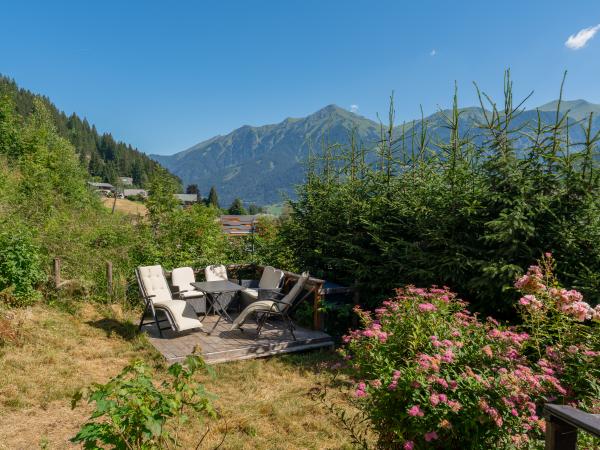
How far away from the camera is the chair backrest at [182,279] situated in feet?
25.1

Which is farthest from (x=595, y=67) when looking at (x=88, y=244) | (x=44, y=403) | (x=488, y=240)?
(x=88, y=244)

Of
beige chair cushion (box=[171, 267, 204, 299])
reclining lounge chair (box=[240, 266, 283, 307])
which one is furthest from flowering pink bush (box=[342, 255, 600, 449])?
beige chair cushion (box=[171, 267, 204, 299])

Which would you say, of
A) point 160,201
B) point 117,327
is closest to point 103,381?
point 117,327

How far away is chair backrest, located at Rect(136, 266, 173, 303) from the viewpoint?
6.94m

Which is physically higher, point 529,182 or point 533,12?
point 533,12

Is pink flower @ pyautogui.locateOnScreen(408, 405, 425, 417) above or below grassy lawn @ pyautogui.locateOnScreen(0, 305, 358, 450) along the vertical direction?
above

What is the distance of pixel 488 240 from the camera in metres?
5.36

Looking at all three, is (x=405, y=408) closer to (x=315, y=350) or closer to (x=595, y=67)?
(x=315, y=350)

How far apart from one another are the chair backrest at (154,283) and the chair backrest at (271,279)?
1749mm

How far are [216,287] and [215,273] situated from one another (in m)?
1.15

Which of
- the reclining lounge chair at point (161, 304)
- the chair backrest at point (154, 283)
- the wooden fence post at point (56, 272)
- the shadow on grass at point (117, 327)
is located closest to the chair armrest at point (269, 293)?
the reclining lounge chair at point (161, 304)

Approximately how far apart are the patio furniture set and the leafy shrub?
1997mm

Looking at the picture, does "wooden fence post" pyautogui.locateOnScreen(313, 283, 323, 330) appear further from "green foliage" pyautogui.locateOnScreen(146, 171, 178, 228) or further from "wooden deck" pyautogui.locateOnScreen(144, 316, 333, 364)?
"green foliage" pyautogui.locateOnScreen(146, 171, 178, 228)

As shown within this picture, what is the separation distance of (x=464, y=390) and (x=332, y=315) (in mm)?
4790
